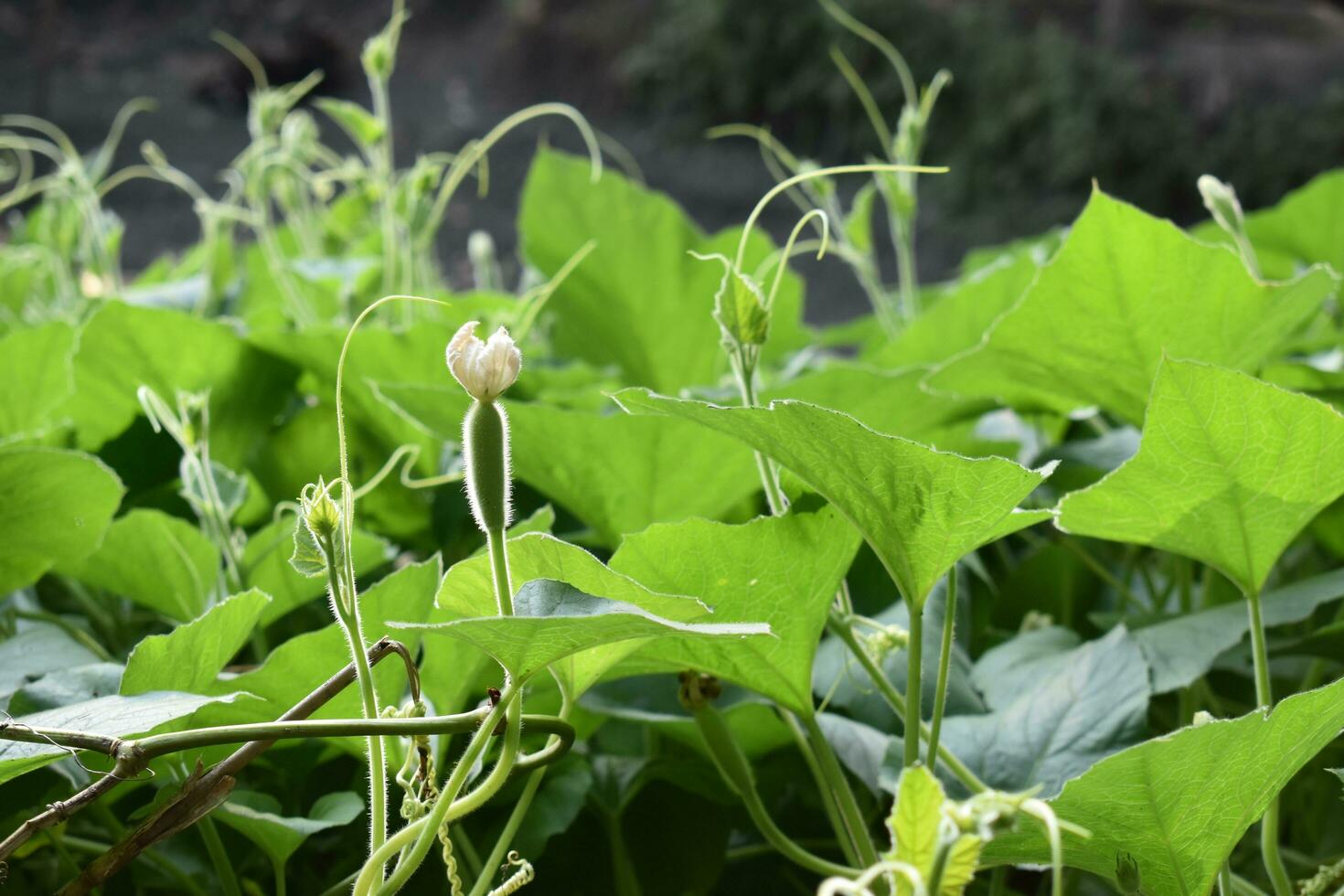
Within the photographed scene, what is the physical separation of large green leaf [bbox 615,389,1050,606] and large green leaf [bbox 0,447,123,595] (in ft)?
0.51

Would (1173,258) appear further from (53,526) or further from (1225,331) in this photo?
(53,526)

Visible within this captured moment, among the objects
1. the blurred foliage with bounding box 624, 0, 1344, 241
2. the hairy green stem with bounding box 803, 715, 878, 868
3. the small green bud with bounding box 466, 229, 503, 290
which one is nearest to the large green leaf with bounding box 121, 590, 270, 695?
the hairy green stem with bounding box 803, 715, 878, 868

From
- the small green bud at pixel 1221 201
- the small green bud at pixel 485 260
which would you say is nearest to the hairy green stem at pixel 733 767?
the small green bud at pixel 1221 201

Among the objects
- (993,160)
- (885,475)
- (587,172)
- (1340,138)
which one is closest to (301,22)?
(993,160)

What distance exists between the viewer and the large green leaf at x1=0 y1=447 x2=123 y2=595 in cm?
30

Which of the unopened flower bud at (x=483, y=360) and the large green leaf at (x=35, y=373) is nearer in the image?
the unopened flower bud at (x=483, y=360)

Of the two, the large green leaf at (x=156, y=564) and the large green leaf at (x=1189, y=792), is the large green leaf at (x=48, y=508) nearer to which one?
the large green leaf at (x=156, y=564)

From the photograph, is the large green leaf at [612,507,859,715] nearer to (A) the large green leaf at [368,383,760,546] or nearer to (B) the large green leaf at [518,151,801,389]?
(A) the large green leaf at [368,383,760,546]

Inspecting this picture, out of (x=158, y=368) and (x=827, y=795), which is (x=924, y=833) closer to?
(x=827, y=795)

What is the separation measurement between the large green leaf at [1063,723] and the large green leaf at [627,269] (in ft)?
0.77

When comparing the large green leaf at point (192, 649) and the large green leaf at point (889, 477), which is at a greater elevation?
the large green leaf at point (889, 477)

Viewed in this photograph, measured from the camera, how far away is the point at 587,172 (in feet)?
1.70

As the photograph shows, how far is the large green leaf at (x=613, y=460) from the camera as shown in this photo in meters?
0.33

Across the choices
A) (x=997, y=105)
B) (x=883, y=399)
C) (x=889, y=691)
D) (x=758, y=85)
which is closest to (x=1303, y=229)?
(x=883, y=399)
